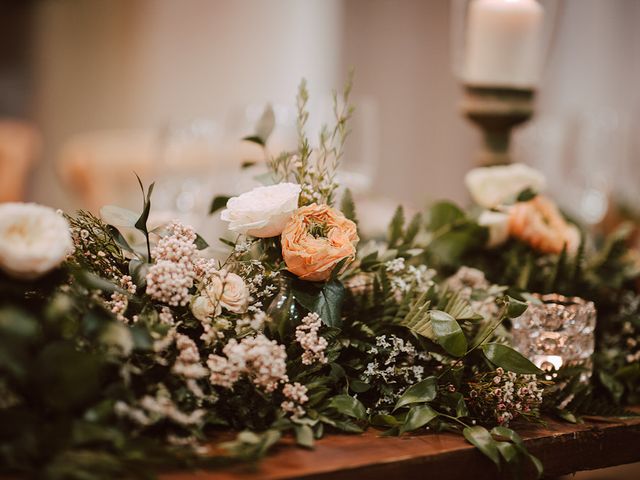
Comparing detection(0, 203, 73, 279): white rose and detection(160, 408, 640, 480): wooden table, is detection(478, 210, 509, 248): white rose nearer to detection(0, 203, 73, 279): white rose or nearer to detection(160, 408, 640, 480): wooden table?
detection(160, 408, 640, 480): wooden table

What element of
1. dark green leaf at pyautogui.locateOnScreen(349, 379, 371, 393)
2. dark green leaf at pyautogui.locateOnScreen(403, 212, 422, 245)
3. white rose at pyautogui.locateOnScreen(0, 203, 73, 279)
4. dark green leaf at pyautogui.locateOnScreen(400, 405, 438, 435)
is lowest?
dark green leaf at pyautogui.locateOnScreen(400, 405, 438, 435)

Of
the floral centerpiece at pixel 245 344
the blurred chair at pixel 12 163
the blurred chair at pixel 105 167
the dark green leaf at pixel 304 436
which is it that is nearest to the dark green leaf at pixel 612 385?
the floral centerpiece at pixel 245 344

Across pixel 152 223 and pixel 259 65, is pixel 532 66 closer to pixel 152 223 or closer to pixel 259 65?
pixel 152 223

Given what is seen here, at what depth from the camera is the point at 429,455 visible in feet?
2.40

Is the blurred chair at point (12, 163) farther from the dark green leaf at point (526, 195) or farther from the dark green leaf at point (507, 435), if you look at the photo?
the dark green leaf at point (507, 435)

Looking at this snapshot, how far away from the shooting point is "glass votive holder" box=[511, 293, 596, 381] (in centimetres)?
90

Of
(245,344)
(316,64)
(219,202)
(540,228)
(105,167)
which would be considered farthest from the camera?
(316,64)

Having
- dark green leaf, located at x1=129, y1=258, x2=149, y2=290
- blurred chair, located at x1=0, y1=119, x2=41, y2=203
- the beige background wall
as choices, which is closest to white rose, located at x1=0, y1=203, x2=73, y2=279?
dark green leaf, located at x1=129, y1=258, x2=149, y2=290

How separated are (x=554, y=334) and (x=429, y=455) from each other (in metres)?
0.26

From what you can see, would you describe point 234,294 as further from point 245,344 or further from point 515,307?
point 515,307

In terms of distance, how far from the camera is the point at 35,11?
5.52 m

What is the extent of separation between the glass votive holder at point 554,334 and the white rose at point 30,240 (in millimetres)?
544

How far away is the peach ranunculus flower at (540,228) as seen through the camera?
112 centimetres

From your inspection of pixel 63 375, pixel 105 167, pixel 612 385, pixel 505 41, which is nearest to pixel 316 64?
pixel 105 167
